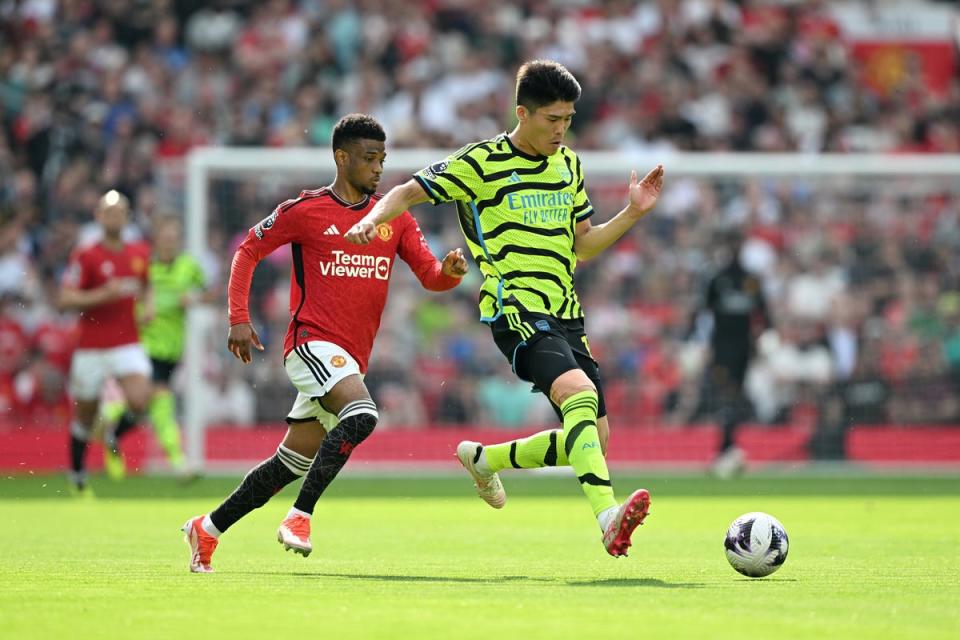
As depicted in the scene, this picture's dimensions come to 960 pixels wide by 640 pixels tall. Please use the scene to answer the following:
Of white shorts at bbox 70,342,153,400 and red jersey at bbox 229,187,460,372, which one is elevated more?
red jersey at bbox 229,187,460,372

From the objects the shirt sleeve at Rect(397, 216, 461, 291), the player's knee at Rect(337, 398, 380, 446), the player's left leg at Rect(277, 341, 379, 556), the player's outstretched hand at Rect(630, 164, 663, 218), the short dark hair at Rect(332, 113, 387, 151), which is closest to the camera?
the player's left leg at Rect(277, 341, 379, 556)

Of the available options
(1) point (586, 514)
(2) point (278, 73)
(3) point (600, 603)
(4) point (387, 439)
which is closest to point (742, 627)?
(3) point (600, 603)

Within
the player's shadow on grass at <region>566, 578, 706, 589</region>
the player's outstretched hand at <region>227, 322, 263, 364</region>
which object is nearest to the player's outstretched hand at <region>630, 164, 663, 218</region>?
the player's shadow on grass at <region>566, 578, 706, 589</region>

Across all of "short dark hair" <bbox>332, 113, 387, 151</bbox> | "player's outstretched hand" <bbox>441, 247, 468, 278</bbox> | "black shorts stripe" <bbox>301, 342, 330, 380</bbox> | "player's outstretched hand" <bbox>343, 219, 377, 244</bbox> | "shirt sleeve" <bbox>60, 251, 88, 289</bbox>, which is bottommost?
"black shorts stripe" <bbox>301, 342, 330, 380</bbox>

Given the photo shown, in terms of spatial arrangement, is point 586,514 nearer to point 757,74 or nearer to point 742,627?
point 742,627

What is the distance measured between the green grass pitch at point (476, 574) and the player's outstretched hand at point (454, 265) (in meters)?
1.53

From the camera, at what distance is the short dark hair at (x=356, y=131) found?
845 cm

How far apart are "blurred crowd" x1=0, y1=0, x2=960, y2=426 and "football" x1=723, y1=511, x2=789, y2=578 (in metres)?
11.1

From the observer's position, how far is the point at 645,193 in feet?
26.8

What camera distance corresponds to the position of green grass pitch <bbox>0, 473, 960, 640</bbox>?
5656 mm

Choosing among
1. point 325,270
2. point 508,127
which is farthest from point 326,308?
point 508,127

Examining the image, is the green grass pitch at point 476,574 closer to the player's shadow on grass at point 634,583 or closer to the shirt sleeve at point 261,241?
the player's shadow on grass at point 634,583

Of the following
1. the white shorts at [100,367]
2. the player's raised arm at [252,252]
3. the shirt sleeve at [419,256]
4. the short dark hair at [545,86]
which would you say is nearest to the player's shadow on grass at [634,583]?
the shirt sleeve at [419,256]

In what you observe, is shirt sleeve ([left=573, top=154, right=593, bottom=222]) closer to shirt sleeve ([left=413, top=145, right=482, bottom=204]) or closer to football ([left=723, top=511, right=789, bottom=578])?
shirt sleeve ([left=413, top=145, right=482, bottom=204])
